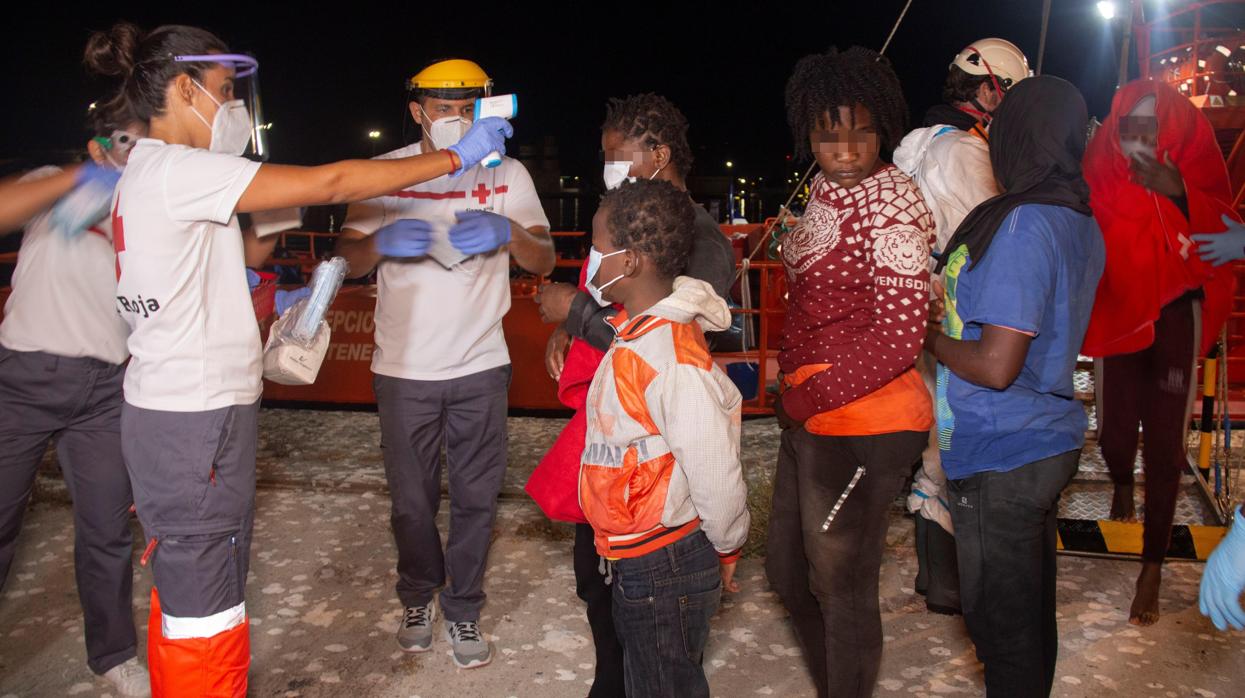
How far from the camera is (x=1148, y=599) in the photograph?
359 centimetres

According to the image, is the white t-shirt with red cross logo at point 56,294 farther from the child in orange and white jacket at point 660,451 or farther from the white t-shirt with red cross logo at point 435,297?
the child in orange and white jacket at point 660,451

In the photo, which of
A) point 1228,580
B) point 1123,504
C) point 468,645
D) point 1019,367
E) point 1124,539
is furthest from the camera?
point 1123,504

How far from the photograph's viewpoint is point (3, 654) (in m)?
3.29

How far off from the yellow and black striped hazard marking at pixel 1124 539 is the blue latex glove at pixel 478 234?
304 centimetres

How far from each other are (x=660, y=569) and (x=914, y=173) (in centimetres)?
208

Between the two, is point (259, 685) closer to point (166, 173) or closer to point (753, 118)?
point (166, 173)

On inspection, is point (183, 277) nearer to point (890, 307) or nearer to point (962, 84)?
point (890, 307)

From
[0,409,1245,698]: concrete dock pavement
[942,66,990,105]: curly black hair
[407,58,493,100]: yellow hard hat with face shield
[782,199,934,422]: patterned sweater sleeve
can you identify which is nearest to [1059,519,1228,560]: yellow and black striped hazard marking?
[0,409,1245,698]: concrete dock pavement

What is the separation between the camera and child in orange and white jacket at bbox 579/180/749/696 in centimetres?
211

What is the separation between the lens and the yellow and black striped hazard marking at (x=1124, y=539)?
13.5 ft

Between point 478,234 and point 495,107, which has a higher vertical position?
point 495,107

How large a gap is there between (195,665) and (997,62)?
3.31 meters

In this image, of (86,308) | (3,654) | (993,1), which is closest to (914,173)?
(86,308)

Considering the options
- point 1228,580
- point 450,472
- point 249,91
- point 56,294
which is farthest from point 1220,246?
point 56,294
